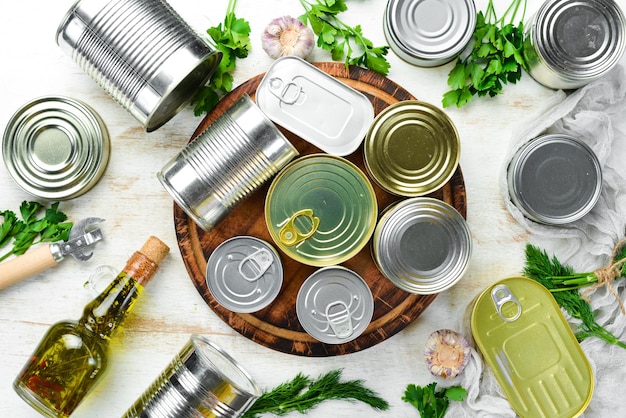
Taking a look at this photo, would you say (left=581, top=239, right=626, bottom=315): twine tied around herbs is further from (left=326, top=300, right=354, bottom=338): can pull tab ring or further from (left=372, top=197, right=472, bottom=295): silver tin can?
(left=326, top=300, right=354, bottom=338): can pull tab ring

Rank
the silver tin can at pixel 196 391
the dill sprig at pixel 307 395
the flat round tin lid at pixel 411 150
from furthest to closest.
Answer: the dill sprig at pixel 307 395
the flat round tin lid at pixel 411 150
the silver tin can at pixel 196 391

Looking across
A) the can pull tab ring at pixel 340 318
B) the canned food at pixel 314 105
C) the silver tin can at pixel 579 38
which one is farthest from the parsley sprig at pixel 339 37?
the can pull tab ring at pixel 340 318

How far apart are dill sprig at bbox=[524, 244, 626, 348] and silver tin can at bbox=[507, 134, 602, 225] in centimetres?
17

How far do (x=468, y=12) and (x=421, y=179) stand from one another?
2.06 feet

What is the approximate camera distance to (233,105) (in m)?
1.98

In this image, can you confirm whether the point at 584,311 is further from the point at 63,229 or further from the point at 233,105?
the point at 63,229

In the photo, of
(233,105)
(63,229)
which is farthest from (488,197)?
(63,229)

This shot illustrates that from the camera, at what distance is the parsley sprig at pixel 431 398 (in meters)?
2.20

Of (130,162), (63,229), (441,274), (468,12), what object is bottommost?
(63,229)

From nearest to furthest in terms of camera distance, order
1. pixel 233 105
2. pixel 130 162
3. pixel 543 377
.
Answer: pixel 233 105 → pixel 543 377 → pixel 130 162

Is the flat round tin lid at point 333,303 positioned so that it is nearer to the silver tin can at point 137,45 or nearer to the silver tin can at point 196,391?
the silver tin can at point 196,391

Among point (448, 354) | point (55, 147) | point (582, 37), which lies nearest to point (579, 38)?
point (582, 37)

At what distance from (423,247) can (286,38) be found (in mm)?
885

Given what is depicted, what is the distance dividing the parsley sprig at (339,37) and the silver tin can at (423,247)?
1.79ft
